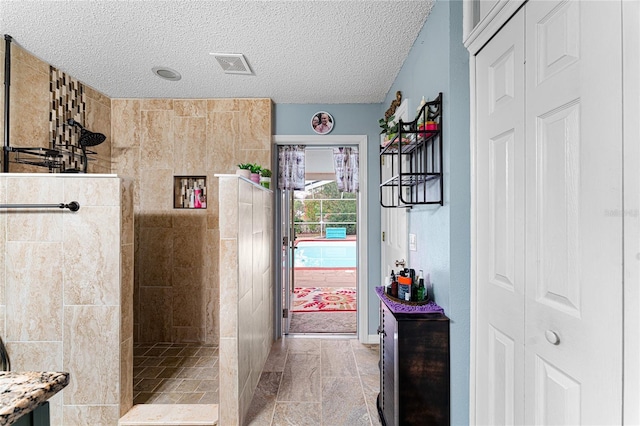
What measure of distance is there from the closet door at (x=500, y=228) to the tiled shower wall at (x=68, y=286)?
1.97 meters

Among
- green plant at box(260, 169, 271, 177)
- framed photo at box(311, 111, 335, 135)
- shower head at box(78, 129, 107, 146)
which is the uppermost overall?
framed photo at box(311, 111, 335, 135)

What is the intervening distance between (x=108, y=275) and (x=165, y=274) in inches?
54.2

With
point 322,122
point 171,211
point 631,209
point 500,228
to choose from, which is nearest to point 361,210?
point 322,122

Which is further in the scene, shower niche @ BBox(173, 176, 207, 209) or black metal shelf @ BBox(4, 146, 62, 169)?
shower niche @ BBox(173, 176, 207, 209)

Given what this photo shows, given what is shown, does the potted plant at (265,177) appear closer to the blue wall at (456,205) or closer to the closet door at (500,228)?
the blue wall at (456,205)

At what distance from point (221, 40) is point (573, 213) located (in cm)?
215

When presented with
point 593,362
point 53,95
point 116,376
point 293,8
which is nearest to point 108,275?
point 116,376

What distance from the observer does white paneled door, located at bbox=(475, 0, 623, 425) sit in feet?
2.74

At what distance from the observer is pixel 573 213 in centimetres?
96

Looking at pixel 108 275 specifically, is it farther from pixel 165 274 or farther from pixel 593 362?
pixel 593 362

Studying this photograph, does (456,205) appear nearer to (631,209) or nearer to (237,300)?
(631,209)

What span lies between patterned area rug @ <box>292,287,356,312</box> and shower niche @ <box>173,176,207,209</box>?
80.7 inches

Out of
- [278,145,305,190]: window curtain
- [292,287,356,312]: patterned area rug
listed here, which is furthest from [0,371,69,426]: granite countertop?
[292,287,356,312]: patterned area rug

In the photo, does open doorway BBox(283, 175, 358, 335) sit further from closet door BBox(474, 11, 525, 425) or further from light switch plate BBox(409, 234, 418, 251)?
closet door BBox(474, 11, 525, 425)
